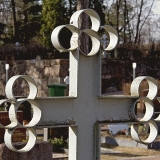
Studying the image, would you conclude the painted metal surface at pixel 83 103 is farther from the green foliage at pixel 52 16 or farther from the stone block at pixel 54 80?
the green foliage at pixel 52 16

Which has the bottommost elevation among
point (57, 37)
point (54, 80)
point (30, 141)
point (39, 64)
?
point (30, 141)

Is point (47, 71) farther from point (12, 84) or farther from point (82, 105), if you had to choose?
point (12, 84)

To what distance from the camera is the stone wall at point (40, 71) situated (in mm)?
21031

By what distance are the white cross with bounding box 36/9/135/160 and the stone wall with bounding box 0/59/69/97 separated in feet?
56.6

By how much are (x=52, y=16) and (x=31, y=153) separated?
19442 mm

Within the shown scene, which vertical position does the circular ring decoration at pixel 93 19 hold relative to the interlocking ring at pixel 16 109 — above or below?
above

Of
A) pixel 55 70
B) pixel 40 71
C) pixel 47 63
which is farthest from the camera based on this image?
pixel 40 71

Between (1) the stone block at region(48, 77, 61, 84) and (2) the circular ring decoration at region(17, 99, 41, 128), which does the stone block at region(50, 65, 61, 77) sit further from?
(2) the circular ring decoration at region(17, 99, 41, 128)

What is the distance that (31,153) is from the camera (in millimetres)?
6828

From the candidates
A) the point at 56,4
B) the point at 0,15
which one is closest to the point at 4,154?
the point at 56,4

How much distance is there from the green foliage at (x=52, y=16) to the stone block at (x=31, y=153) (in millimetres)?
18466

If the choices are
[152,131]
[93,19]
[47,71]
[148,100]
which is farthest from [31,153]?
[47,71]

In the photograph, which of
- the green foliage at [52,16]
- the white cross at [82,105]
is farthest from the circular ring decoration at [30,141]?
the green foliage at [52,16]

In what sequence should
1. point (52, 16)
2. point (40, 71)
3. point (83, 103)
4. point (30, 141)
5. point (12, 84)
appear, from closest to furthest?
point (12, 84), point (30, 141), point (83, 103), point (40, 71), point (52, 16)
